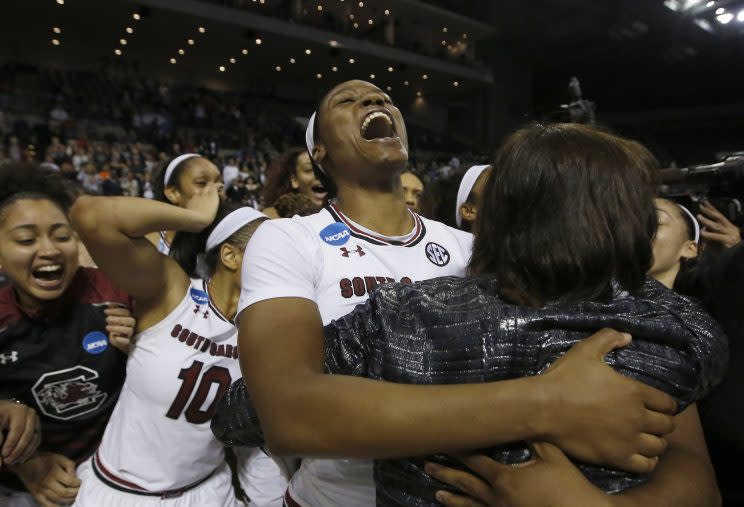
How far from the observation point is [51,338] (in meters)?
1.65

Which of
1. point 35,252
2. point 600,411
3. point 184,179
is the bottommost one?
point 600,411

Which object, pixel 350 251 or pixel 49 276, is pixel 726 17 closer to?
pixel 350 251

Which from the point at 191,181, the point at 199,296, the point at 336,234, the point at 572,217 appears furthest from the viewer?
the point at 191,181

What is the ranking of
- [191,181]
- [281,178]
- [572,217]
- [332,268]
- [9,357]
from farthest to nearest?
[281,178] → [191,181] → [9,357] → [332,268] → [572,217]

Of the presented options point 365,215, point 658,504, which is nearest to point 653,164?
point 658,504

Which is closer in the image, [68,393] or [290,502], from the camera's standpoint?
[290,502]

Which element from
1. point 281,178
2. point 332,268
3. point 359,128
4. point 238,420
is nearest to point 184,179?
point 281,178

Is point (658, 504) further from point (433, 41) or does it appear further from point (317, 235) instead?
point (433, 41)

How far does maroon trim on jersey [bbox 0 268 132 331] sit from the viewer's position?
5.48 feet

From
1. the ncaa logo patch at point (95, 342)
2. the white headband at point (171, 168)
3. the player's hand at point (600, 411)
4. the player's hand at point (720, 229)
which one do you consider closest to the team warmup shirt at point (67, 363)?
the ncaa logo patch at point (95, 342)

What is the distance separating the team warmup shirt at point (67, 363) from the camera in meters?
1.60

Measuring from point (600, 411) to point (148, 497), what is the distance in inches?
60.6

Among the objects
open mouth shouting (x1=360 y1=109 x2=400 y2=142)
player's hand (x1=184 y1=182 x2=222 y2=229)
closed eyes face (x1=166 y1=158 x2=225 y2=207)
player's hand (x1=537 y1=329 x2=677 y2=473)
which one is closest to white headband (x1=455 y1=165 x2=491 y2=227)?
open mouth shouting (x1=360 y1=109 x2=400 y2=142)

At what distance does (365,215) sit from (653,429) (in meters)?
0.99
